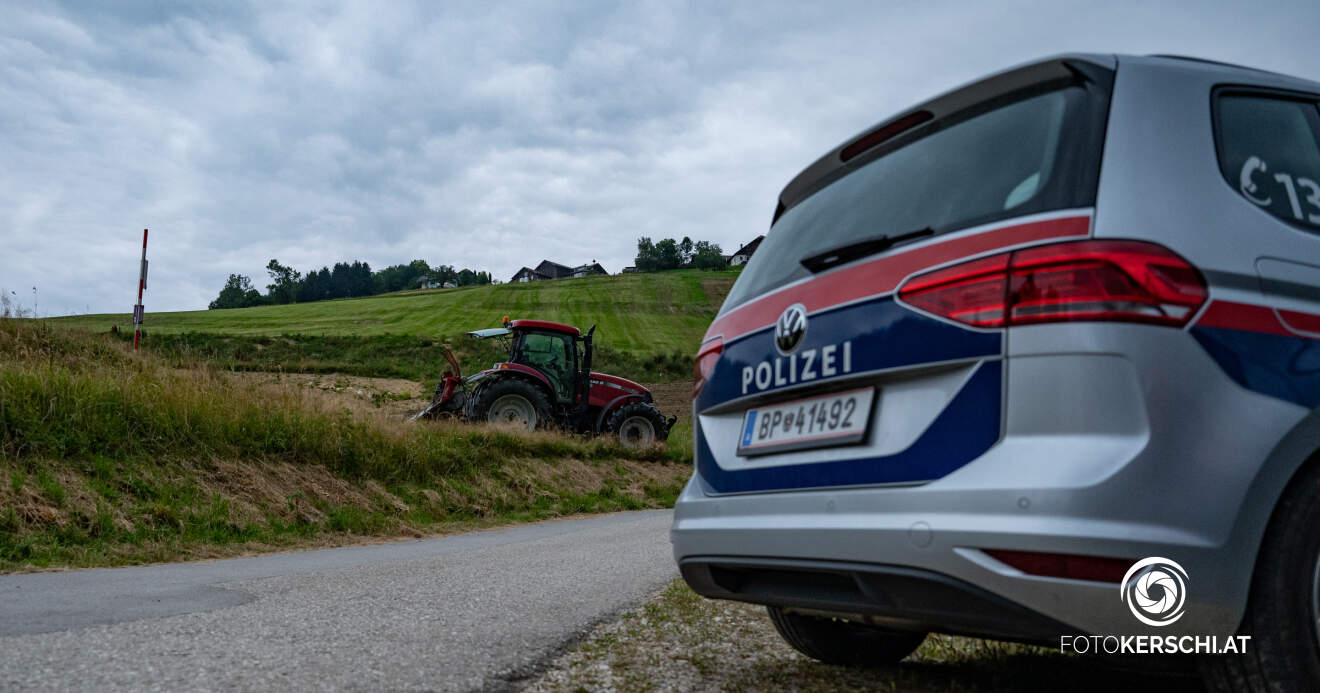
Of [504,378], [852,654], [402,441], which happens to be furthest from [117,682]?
[504,378]

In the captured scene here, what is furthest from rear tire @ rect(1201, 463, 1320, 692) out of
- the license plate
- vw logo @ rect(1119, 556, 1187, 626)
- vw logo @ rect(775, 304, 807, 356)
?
vw logo @ rect(775, 304, 807, 356)

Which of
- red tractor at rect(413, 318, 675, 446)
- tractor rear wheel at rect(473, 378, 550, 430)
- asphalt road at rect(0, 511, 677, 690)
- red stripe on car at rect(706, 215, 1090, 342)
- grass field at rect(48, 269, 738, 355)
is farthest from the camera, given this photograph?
grass field at rect(48, 269, 738, 355)

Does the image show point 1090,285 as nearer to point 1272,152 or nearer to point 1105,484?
point 1105,484

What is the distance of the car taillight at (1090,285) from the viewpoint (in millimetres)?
2094

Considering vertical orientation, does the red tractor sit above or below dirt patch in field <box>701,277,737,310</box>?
below

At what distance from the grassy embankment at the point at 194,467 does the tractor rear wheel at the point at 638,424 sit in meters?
4.00

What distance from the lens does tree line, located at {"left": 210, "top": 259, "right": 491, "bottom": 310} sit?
97.8 metres

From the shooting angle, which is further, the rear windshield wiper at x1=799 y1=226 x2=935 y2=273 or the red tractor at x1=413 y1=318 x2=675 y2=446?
the red tractor at x1=413 y1=318 x2=675 y2=446

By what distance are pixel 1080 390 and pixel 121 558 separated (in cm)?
756

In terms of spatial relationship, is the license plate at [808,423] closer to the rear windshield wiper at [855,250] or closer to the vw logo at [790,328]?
the vw logo at [790,328]

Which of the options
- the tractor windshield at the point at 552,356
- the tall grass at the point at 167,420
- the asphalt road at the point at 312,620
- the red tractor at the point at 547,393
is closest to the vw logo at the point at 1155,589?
the asphalt road at the point at 312,620

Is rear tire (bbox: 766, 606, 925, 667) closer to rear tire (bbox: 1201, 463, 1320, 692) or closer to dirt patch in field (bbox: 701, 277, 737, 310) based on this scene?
rear tire (bbox: 1201, 463, 1320, 692)

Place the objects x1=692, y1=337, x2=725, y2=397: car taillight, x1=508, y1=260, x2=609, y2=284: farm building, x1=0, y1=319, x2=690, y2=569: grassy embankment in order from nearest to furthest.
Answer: x1=692, y1=337, x2=725, y2=397: car taillight
x1=0, y1=319, x2=690, y2=569: grassy embankment
x1=508, y1=260, x2=609, y2=284: farm building

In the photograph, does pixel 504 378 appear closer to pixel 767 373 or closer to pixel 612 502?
pixel 612 502
